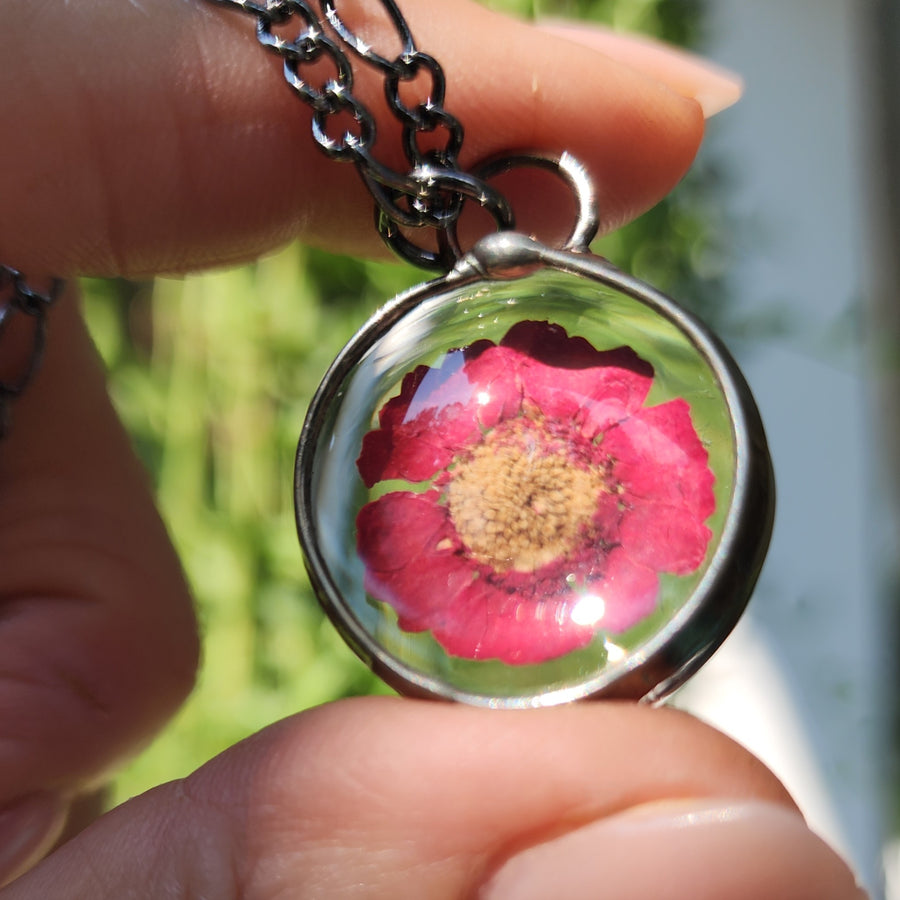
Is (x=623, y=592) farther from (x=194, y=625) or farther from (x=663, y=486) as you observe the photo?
(x=194, y=625)

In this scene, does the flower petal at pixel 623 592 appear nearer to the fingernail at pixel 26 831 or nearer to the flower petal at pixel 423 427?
the flower petal at pixel 423 427

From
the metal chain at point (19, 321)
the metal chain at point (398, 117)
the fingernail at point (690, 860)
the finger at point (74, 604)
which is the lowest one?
the finger at point (74, 604)

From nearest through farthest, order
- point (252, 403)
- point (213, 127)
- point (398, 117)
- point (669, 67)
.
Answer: point (398, 117), point (213, 127), point (669, 67), point (252, 403)

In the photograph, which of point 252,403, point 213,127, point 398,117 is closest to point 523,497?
point 398,117

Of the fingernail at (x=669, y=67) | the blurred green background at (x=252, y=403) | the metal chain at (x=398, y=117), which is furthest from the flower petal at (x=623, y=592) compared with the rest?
the blurred green background at (x=252, y=403)

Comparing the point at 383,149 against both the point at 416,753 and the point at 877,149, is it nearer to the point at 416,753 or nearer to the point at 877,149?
the point at 416,753

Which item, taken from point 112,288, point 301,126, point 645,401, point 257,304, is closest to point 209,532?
point 257,304

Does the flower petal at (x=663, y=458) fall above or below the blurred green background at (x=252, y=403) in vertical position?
above
